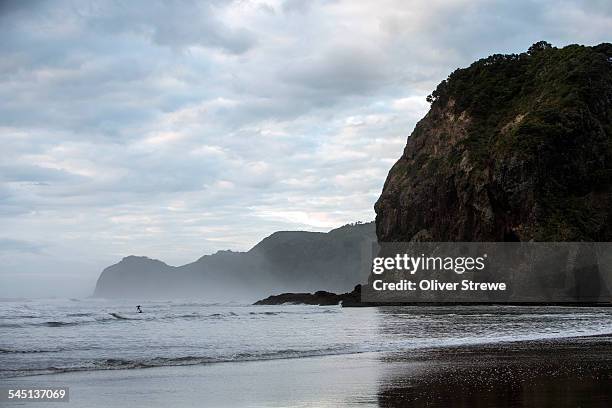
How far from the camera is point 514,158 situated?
8162 cm

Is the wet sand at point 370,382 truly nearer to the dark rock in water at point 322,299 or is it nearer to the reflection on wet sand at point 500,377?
the reflection on wet sand at point 500,377

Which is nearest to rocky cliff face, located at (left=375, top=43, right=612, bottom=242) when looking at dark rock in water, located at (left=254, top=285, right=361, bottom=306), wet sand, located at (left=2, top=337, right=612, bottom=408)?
dark rock in water, located at (left=254, top=285, right=361, bottom=306)

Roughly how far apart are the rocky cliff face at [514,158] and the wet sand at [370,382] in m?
64.8

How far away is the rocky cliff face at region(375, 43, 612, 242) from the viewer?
266 ft

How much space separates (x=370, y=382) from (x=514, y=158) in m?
74.0

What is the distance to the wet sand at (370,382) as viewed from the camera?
10.4 meters

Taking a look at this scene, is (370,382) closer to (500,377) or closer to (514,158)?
(500,377)

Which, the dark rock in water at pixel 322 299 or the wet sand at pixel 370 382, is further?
the dark rock in water at pixel 322 299

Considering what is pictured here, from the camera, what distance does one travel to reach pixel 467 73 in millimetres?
110188

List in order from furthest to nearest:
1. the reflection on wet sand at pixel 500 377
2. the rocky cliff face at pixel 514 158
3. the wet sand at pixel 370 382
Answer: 1. the rocky cliff face at pixel 514 158
2. the wet sand at pixel 370 382
3. the reflection on wet sand at pixel 500 377

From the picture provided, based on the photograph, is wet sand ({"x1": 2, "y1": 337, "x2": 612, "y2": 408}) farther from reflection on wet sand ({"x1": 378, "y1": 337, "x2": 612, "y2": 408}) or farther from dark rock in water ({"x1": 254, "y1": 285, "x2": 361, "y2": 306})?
dark rock in water ({"x1": 254, "y1": 285, "x2": 361, "y2": 306})

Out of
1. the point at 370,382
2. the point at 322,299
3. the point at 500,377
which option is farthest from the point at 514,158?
the point at 370,382

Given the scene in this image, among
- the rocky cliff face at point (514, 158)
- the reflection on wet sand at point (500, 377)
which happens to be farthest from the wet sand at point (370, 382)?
the rocky cliff face at point (514, 158)

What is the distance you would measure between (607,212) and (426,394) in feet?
260
